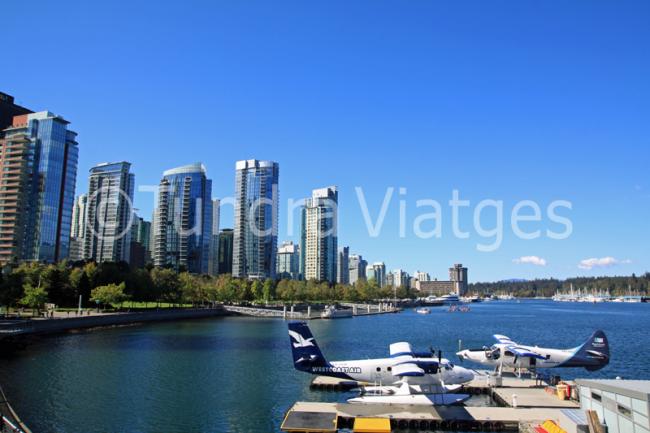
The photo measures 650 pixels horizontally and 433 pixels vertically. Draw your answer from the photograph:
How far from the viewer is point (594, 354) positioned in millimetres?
45875

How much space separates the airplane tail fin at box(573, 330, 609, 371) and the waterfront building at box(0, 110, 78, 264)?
16490cm

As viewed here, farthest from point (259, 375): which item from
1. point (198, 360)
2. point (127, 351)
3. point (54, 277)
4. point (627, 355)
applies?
point (54, 277)

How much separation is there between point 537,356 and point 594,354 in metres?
7.16

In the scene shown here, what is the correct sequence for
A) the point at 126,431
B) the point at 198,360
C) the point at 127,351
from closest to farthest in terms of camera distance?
1. the point at 126,431
2. the point at 198,360
3. the point at 127,351

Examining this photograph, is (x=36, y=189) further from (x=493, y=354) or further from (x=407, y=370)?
(x=407, y=370)

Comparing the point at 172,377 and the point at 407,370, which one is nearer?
the point at 407,370

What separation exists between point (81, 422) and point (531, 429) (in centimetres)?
2693

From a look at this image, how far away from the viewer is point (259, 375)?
4531 cm

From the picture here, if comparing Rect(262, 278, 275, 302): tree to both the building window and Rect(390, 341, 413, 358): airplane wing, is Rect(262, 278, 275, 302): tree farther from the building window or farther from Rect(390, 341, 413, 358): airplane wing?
the building window

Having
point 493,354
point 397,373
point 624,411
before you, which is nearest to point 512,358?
point 493,354

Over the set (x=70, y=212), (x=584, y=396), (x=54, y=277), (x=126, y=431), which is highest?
(x=70, y=212)

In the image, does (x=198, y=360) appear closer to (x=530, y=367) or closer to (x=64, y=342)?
(x=64, y=342)

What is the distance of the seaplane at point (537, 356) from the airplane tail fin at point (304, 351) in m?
15.7

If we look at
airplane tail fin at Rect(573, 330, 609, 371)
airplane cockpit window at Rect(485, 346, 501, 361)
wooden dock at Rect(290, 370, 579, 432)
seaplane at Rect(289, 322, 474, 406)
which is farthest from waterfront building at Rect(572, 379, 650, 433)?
airplane tail fin at Rect(573, 330, 609, 371)
